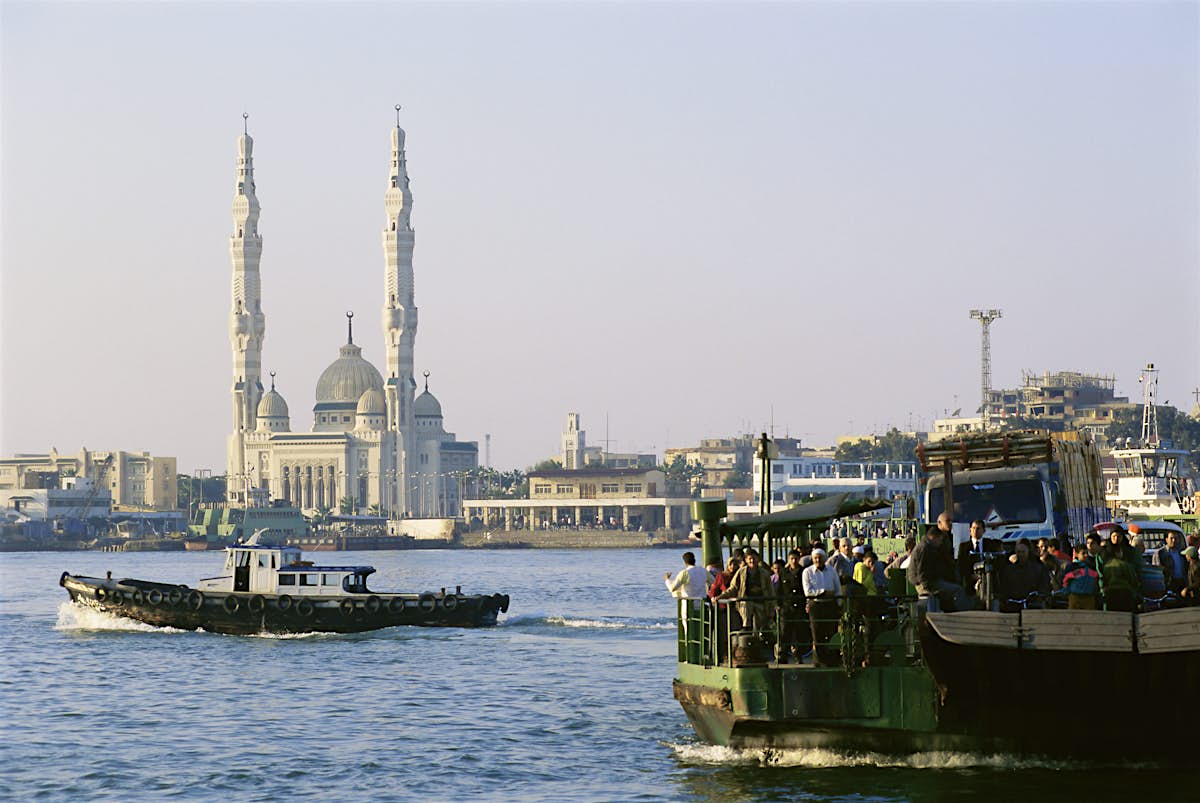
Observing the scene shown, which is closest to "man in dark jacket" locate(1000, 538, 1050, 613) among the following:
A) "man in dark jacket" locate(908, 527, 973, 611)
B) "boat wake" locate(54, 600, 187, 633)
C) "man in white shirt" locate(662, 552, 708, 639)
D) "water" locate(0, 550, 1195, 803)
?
"man in dark jacket" locate(908, 527, 973, 611)

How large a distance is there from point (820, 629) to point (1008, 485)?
9068 millimetres

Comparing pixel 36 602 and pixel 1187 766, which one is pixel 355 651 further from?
pixel 36 602

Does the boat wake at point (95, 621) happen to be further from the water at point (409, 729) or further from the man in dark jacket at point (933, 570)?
the man in dark jacket at point (933, 570)

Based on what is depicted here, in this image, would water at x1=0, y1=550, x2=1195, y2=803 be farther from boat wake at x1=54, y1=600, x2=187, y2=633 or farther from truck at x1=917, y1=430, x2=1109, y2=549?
truck at x1=917, y1=430, x2=1109, y2=549

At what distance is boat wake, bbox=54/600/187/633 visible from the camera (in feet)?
174

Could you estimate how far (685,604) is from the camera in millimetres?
23391

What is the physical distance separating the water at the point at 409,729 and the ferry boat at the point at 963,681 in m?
0.27

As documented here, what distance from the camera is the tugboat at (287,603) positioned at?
5034cm

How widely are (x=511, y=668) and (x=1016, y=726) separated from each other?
21.4 metres

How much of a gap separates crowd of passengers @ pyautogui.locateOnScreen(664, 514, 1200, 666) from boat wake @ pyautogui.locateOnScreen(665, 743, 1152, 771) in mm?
1172

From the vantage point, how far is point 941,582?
1994 centimetres

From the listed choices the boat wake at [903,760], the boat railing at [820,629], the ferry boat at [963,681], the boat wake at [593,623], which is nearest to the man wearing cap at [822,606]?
the boat railing at [820,629]

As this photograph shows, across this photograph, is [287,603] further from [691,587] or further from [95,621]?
[691,587]

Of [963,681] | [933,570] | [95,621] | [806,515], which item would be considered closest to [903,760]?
[963,681]
